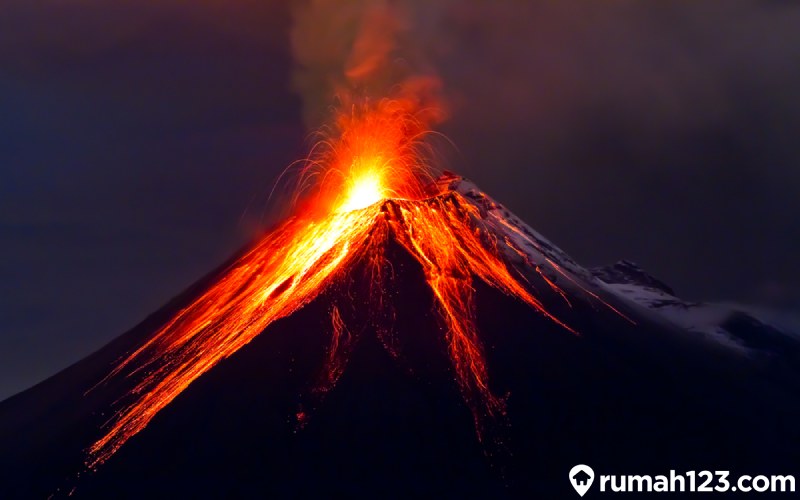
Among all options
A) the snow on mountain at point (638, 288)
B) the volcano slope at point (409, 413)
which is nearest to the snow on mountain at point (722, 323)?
the snow on mountain at point (638, 288)

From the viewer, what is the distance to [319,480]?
4284 centimetres

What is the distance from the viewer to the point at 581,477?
44.2 m

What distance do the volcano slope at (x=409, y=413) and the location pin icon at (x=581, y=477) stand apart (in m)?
0.67

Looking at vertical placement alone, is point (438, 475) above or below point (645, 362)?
below

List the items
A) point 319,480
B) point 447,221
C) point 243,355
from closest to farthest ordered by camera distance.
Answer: point 319,480 < point 243,355 < point 447,221

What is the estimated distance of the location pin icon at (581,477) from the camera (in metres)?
43.5

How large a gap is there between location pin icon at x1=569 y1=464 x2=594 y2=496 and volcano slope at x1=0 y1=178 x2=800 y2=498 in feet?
2.18

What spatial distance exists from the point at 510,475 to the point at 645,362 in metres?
14.3

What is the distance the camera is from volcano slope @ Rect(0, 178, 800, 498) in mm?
43844

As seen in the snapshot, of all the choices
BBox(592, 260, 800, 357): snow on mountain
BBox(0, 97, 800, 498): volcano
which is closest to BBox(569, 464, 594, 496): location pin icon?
BBox(0, 97, 800, 498): volcano

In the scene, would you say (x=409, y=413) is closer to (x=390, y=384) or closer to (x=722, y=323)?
(x=390, y=384)

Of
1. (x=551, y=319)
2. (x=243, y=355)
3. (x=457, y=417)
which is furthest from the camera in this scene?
(x=551, y=319)

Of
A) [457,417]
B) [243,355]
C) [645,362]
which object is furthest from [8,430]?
[645,362]

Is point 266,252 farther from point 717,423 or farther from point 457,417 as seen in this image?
point 717,423
